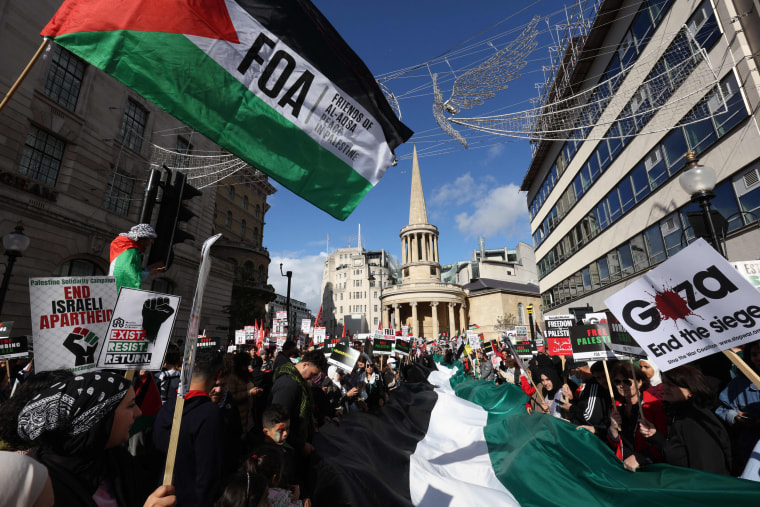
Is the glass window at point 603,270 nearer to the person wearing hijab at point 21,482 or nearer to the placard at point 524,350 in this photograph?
the placard at point 524,350

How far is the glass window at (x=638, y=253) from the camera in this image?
656 inches

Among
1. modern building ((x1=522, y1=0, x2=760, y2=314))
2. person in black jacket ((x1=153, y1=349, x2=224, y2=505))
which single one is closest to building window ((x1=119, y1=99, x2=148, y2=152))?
modern building ((x1=522, y1=0, x2=760, y2=314))

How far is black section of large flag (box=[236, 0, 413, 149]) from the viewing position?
3375 millimetres

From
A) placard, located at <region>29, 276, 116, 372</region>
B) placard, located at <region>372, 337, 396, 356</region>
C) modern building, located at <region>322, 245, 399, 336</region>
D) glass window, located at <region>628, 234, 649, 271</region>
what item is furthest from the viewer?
modern building, located at <region>322, 245, 399, 336</region>

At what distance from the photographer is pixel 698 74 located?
1241 cm

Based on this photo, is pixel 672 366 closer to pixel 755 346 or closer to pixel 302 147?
pixel 755 346

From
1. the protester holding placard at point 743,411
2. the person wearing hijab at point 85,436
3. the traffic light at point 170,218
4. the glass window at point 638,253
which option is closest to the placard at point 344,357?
the traffic light at point 170,218

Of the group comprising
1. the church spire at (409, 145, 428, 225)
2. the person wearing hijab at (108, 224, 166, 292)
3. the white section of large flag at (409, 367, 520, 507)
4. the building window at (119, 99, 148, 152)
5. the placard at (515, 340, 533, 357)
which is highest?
the church spire at (409, 145, 428, 225)

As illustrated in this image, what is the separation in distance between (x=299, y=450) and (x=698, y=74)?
17.0 metres

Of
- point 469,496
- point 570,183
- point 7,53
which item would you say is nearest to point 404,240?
point 570,183

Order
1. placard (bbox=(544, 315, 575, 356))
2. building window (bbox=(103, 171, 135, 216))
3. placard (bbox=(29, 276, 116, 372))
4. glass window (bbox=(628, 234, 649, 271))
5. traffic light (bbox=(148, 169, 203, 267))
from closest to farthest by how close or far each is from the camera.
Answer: placard (bbox=(29, 276, 116, 372)) → traffic light (bbox=(148, 169, 203, 267)) → placard (bbox=(544, 315, 575, 356)) → glass window (bbox=(628, 234, 649, 271)) → building window (bbox=(103, 171, 135, 216))

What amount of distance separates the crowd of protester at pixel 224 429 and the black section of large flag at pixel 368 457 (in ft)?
0.89

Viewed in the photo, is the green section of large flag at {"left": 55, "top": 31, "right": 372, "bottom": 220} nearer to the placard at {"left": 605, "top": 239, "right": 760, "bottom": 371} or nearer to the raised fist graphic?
the raised fist graphic

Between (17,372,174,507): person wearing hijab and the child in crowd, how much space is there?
2.36 ft
